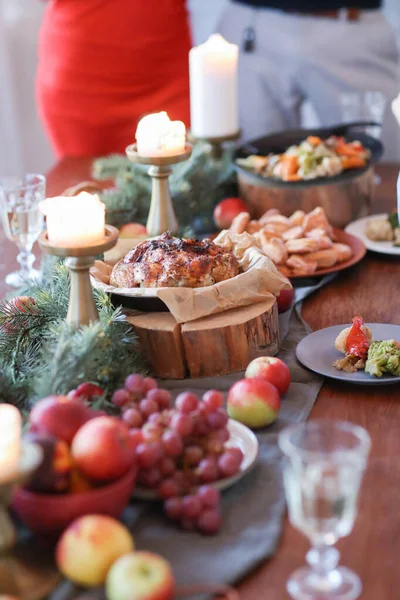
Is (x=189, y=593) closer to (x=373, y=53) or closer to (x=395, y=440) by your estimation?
(x=395, y=440)

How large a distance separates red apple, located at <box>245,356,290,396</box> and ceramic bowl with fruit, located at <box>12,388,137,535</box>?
360mm

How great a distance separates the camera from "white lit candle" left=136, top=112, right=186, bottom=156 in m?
1.55

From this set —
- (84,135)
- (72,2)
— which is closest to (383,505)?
(84,135)

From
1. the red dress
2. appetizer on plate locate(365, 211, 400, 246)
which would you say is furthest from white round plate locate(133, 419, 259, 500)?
the red dress

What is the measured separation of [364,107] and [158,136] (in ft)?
3.29

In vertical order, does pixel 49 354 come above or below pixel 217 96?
below

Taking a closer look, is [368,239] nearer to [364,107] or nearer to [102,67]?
[364,107]

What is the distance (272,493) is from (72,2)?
242cm

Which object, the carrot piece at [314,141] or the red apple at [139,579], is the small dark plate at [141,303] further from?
the carrot piece at [314,141]

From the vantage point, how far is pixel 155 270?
4.34 ft

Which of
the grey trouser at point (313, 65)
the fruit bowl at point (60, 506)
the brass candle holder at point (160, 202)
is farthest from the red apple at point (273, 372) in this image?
the grey trouser at point (313, 65)

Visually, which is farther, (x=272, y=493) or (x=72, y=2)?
(x=72, y=2)

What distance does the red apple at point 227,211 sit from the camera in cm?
193

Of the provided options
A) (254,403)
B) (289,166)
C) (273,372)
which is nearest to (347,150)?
(289,166)
